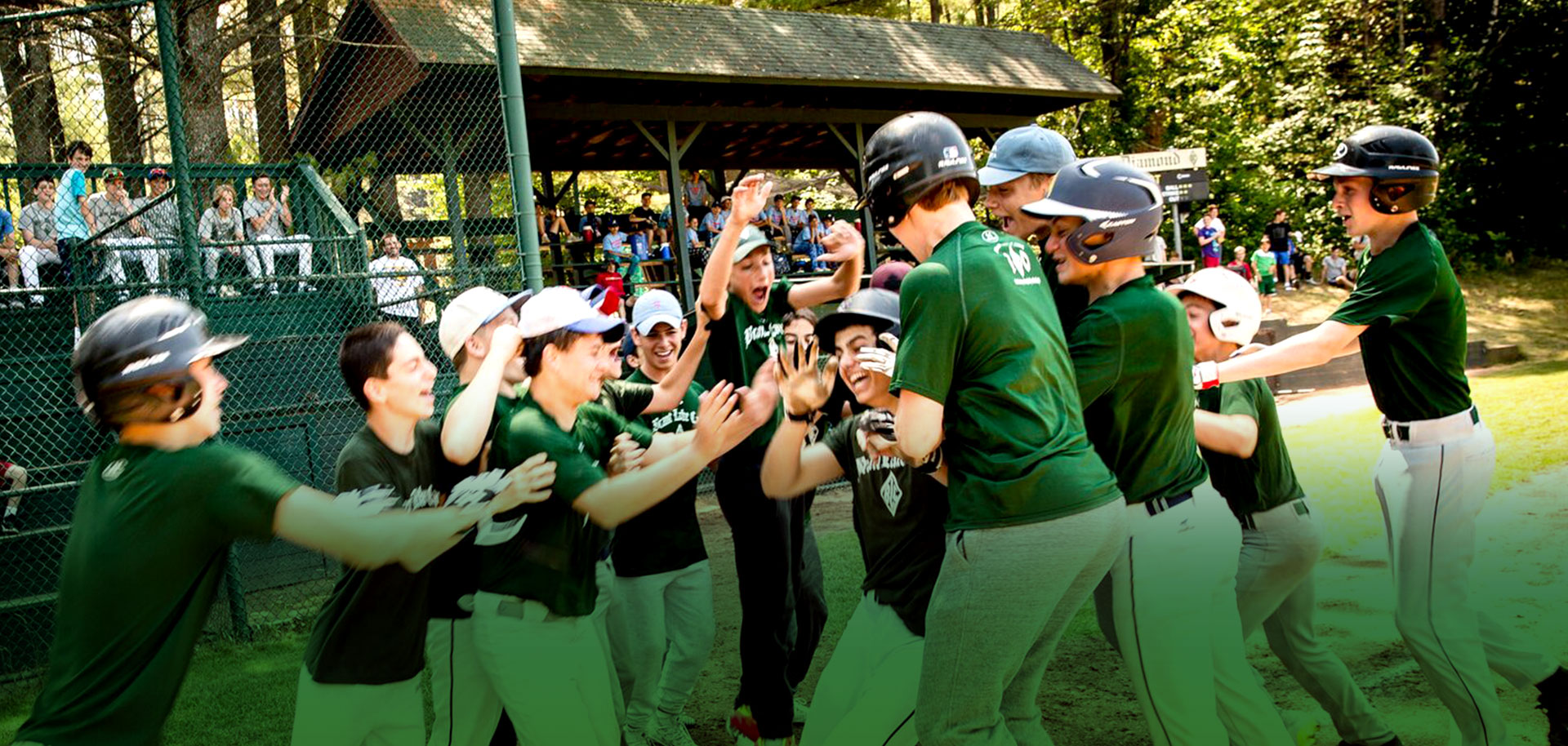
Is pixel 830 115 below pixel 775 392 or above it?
above

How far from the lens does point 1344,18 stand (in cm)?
3161

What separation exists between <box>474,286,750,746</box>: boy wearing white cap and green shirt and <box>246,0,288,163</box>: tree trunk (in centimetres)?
1393

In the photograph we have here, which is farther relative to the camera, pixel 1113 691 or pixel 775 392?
pixel 1113 691

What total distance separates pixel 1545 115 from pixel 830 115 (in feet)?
65.4

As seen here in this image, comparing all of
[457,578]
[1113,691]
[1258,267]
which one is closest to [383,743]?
[457,578]

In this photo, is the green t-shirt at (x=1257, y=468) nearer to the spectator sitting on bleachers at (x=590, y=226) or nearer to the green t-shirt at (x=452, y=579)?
the green t-shirt at (x=452, y=579)

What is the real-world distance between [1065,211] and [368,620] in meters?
2.39

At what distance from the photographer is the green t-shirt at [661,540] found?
4832 mm

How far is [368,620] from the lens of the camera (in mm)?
3363

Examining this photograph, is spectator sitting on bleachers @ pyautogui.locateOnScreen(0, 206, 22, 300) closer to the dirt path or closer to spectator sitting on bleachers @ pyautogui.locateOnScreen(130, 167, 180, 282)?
spectator sitting on bleachers @ pyautogui.locateOnScreen(130, 167, 180, 282)

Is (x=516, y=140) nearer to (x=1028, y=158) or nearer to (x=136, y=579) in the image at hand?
(x=1028, y=158)

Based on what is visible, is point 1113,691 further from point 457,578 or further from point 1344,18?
point 1344,18

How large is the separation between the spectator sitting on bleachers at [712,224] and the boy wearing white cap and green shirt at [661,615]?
14.7 meters

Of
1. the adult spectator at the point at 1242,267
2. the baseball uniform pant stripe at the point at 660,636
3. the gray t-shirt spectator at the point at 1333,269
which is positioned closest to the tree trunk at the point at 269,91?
the baseball uniform pant stripe at the point at 660,636
